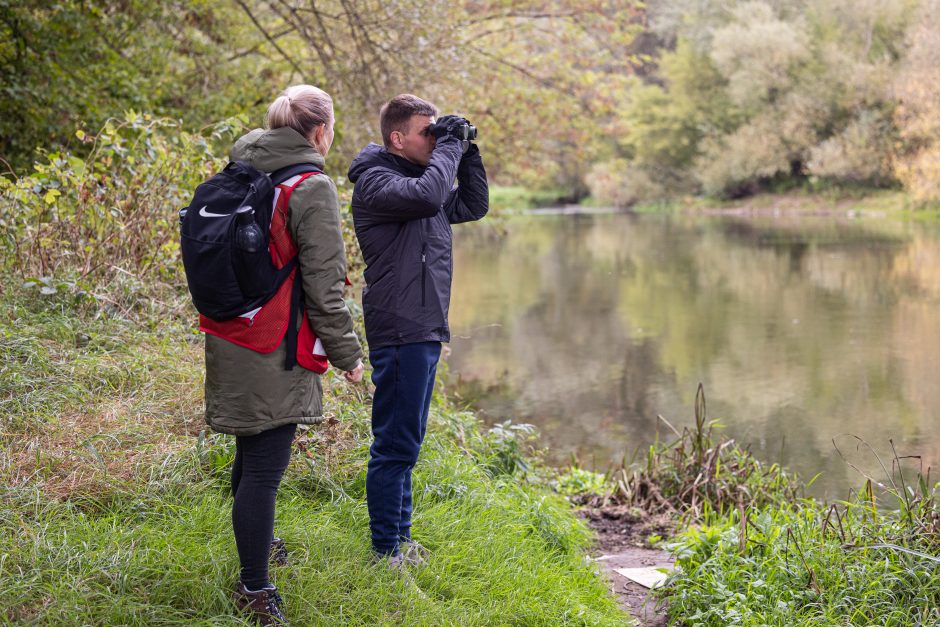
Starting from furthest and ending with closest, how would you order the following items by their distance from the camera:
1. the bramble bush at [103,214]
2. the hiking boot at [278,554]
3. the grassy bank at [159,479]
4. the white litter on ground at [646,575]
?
1. the bramble bush at [103,214]
2. the white litter on ground at [646,575]
3. the hiking boot at [278,554]
4. the grassy bank at [159,479]

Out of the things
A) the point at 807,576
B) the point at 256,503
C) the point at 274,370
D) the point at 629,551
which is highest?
the point at 274,370

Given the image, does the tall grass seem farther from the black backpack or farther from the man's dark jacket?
the black backpack

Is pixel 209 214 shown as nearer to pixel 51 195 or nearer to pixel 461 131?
pixel 461 131

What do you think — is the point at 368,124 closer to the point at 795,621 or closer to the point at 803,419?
the point at 803,419

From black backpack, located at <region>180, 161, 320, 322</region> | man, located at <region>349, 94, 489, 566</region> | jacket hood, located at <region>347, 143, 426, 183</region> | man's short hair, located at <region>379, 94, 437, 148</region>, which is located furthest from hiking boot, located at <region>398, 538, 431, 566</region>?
man's short hair, located at <region>379, 94, 437, 148</region>

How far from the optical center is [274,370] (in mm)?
2715

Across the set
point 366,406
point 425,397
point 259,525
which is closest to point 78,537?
point 259,525

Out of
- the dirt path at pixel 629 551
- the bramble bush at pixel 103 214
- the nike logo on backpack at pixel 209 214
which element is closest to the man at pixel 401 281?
the nike logo on backpack at pixel 209 214

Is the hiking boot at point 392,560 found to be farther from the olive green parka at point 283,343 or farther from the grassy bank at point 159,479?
the olive green parka at point 283,343

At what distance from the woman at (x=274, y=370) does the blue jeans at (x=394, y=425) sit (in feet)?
1.28

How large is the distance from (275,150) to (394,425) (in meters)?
1.03

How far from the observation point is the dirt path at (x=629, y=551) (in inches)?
149

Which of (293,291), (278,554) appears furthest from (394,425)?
(293,291)

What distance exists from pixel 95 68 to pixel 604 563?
6936 mm
